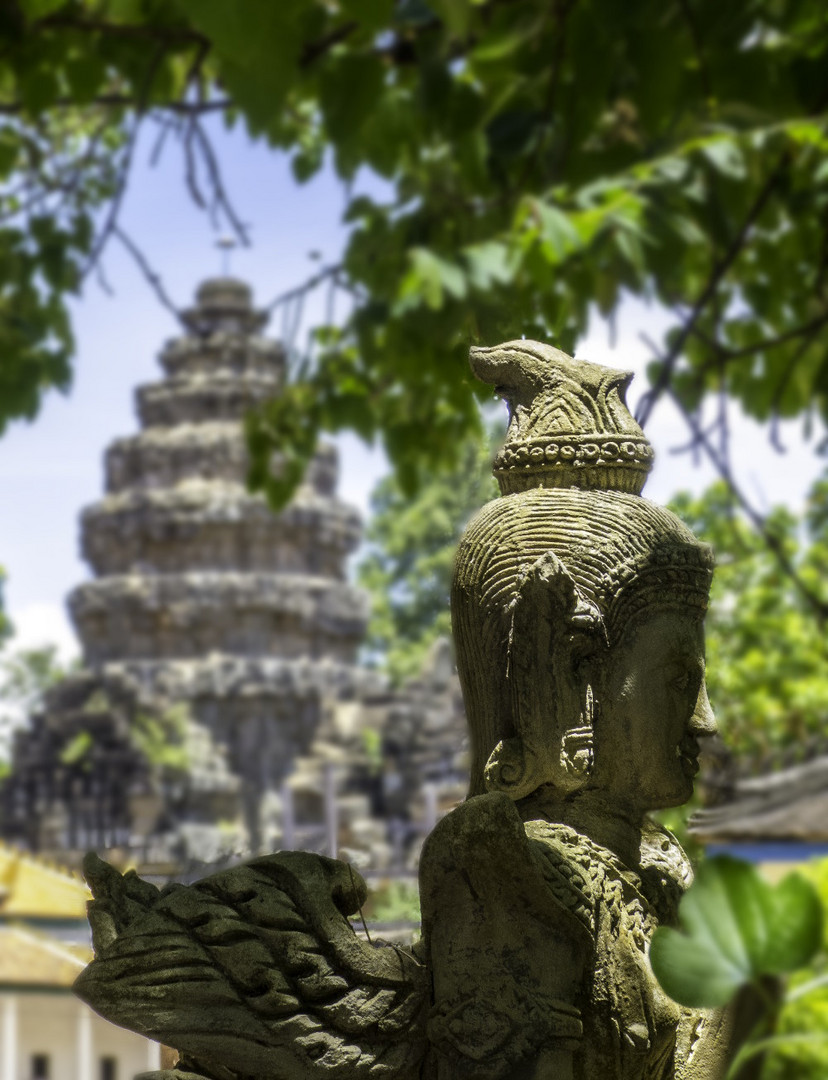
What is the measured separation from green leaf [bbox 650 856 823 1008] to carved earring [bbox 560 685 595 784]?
30.9 inches

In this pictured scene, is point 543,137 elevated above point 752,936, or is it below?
above

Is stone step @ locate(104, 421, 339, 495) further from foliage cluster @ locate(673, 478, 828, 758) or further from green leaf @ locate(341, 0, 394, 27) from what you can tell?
green leaf @ locate(341, 0, 394, 27)

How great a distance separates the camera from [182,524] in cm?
1428

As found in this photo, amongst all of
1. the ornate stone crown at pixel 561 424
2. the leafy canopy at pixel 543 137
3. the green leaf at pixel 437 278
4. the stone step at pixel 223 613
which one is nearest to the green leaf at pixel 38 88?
the leafy canopy at pixel 543 137

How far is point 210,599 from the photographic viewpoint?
553 inches

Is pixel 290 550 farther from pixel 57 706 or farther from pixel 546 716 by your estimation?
pixel 546 716

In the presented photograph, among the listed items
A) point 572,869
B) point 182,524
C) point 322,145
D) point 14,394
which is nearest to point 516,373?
point 572,869

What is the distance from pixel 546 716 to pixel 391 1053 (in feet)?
1.04

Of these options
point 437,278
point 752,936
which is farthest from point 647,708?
point 437,278

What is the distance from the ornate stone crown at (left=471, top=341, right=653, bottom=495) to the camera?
1410 mm

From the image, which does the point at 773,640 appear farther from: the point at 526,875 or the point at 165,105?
the point at 526,875

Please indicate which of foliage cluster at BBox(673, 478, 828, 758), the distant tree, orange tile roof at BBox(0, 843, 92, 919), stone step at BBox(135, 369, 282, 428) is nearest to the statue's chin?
orange tile roof at BBox(0, 843, 92, 919)

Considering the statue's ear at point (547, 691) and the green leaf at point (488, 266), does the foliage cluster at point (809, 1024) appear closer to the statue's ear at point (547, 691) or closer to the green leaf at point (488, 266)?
the statue's ear at point (547, 691)

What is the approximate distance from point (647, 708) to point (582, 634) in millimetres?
96
